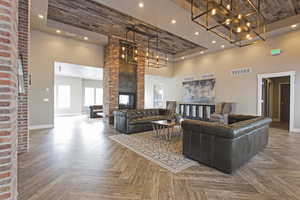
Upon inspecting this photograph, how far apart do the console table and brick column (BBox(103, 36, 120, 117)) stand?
416cm

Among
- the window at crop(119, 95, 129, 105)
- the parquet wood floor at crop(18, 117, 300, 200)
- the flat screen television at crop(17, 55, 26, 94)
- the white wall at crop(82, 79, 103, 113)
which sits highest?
the white wall at crop(82, 79, 103, 113)

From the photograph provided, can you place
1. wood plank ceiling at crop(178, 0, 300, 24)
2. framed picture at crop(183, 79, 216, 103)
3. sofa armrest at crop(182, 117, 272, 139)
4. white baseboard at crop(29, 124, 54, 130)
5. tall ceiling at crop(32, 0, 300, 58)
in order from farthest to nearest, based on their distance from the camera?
framed picture at crop(183, 79, 216, 103), white baseboard at crop(29, 124, 54, 130), wood plank ceiling at crop(178, 0, 300, 24), tall ceiling at crop(32, 0, 300, 58), sofa armrest at crop(182, 117, 272, 139)

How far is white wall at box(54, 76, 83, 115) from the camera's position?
395 inches

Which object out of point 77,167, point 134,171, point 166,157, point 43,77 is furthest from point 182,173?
point 43,77

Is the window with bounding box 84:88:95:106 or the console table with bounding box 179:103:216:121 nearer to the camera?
the console table with bounding box 179:103:216:121

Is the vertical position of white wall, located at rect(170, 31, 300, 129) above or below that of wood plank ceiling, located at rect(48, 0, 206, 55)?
below

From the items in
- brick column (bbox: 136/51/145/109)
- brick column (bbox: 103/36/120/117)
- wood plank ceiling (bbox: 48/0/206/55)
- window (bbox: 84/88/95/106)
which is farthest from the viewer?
window (bbox: 84/88/95/106)

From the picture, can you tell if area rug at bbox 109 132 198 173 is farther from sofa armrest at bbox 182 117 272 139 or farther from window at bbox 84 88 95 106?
window at bbox 84 88 95 106

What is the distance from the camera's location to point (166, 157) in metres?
2.96

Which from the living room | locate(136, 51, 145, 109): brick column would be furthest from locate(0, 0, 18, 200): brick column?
locate(136, 51, 145, 109): brick column

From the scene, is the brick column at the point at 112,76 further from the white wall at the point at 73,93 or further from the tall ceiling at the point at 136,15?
the white wall at the point at 73,93

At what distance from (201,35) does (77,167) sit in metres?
6.10

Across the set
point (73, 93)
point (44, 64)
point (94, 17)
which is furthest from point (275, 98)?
point (73, 93)

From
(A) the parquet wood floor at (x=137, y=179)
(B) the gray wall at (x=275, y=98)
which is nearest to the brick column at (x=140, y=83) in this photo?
(A) the parquet wood floor at (x=137, y=179)
